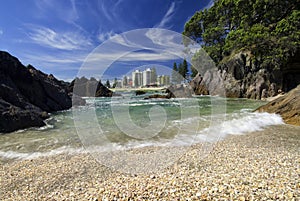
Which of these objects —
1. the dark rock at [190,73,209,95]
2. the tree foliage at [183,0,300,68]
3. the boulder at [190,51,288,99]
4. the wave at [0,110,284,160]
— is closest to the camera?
the wave at [0,110,284,160]

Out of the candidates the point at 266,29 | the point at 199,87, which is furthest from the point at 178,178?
the point at 199,87

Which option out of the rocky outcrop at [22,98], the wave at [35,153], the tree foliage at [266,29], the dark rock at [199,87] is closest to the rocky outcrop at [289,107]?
the wave at [35,153]

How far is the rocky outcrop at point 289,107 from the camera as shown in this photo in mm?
6402

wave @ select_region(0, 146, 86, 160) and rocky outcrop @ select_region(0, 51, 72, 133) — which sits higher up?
rocky outcrop @ select_region(0, 51, 72, 133)

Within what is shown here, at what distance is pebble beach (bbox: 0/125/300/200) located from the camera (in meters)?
2.14

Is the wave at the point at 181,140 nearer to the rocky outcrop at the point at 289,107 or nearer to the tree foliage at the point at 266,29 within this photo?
the rocky outcrop at the point at 289,107

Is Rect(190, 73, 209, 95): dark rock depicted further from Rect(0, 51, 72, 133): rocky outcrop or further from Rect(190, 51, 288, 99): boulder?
Rect(0, 51, 72, 133): rocky outcrop

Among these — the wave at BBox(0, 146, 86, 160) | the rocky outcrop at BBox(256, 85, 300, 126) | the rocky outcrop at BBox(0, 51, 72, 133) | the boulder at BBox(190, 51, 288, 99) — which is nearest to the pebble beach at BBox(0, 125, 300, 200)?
the wave at BBox(0, 146, 86, 160)

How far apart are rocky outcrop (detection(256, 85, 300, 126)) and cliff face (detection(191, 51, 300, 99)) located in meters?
12.0

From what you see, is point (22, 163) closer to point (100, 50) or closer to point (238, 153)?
point (100, 50)

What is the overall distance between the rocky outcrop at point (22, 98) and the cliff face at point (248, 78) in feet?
68.8

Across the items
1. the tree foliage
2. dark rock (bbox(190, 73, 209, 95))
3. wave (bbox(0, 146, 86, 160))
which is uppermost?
the tree foliage

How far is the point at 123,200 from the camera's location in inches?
84.3

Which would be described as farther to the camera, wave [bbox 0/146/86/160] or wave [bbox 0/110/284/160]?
wave [bbox 0/110/284/160]
